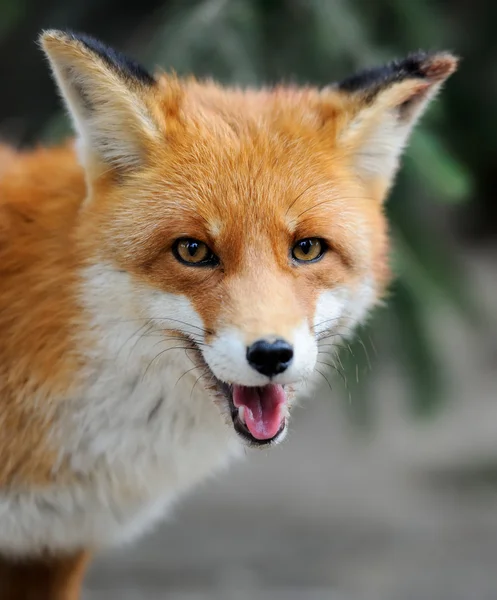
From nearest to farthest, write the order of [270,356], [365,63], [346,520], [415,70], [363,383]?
[270,356], [415,70], [365,63], [363,383], [346,520]

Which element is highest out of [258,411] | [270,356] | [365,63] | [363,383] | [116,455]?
[365,63]

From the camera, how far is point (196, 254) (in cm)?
217

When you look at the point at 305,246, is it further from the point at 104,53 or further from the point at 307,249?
the point at 104,53

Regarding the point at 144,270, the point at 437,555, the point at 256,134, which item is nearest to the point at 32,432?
the point at 144,270

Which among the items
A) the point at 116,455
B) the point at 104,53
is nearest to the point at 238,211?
the point at 104,53

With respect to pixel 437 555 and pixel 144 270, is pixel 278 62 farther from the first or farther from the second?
pixel 437 555

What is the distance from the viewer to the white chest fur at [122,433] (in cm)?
230

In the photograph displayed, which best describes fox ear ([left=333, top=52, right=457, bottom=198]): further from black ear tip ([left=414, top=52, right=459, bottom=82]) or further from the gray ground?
the gray ground

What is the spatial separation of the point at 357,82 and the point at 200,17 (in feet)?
3.52

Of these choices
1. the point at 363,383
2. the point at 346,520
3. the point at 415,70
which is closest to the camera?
the point at 415,70

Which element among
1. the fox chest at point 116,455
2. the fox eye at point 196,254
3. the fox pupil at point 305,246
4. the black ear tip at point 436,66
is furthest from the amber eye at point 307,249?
the black ear tip at point 436,66

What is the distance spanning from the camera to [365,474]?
21.0 ft

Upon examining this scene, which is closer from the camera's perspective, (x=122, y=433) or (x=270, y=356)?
(x=270, y=356)

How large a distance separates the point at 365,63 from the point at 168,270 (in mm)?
1653
